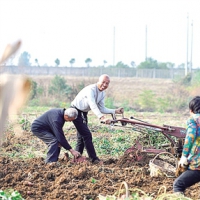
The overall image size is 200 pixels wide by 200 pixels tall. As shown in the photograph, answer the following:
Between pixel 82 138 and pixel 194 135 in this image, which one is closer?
pixel 194 135

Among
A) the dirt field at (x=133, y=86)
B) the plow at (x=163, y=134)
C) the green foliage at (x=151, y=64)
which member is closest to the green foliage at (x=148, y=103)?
the dirt field at (x=133, y=86)

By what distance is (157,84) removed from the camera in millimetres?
50312

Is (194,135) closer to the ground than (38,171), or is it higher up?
higher up

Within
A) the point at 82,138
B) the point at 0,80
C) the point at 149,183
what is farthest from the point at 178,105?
the point at 0,80

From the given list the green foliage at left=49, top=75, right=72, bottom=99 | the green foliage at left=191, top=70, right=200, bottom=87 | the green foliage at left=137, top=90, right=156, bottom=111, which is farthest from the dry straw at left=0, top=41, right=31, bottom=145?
the green foliage at left=191, top=70, right=200, bottom=87

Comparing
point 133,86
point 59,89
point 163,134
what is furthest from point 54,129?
point 133,86

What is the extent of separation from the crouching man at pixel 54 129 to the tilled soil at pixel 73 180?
238mm

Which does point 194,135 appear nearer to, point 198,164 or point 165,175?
point 198,164

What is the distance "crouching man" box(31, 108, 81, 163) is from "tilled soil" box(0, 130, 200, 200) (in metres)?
0.24

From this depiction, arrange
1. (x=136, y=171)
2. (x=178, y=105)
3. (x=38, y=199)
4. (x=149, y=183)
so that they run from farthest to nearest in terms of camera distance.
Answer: (x=178, y=105) → (x=136, y=171) → (x=149, y=183) → (x=38, y=199)

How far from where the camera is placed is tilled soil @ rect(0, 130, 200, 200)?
6105 millimetres

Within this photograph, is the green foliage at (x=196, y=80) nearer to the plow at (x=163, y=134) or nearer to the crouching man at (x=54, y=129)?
the plow at (x=163, y=134)

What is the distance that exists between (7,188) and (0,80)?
5.04 meters

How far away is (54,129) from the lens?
8.27 meters
